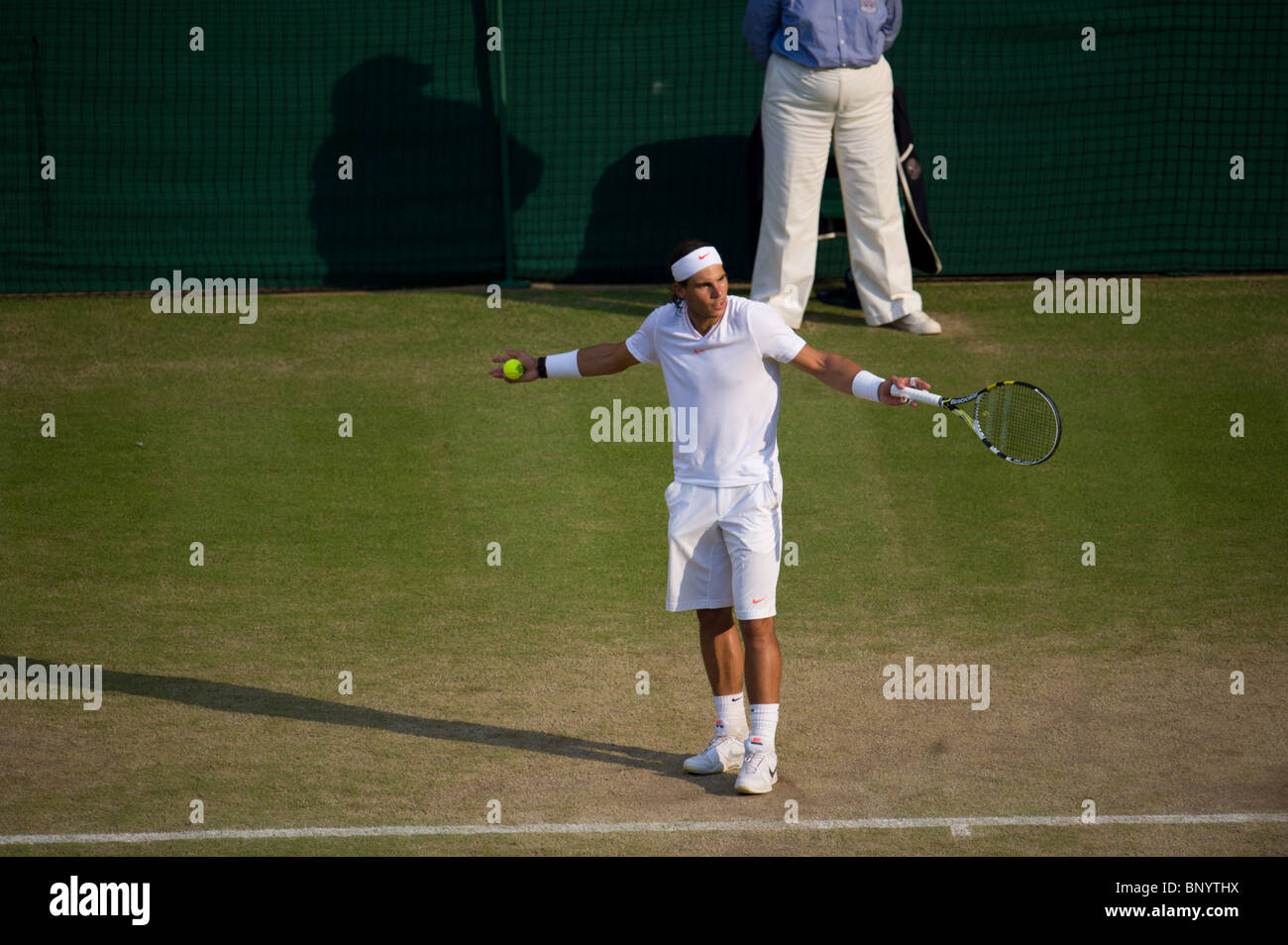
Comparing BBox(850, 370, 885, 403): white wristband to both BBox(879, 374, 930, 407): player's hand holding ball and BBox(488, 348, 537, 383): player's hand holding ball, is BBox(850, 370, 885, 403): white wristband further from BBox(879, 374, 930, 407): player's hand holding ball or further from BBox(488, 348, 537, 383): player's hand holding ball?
BBox(488, 348, 537, 383): player's hand holding ball

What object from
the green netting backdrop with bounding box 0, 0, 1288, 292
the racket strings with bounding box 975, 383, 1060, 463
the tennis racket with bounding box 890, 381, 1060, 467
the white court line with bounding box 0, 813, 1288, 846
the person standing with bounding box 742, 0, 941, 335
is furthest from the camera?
the green netting backdrop with bounding box 0, 0, 1288, 292

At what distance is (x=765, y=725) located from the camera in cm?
636

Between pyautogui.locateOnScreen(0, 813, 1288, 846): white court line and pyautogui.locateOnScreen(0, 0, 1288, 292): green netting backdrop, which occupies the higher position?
pyautogui.locateOnScreen(0, 0, 1288, 292): green netting backdrop

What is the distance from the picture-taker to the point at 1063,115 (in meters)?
14.0

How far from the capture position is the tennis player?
6.27 m

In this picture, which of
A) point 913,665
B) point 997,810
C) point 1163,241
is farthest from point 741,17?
point 997,810

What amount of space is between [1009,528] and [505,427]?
12.5 feet

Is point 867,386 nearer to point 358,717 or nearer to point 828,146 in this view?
point 358,717

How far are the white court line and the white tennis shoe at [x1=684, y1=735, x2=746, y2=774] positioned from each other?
0.46 m

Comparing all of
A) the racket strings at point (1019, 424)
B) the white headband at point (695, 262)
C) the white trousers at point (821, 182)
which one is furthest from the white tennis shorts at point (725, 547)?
the white trousers at point (821, 182)

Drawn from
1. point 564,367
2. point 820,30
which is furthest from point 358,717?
point 820,30

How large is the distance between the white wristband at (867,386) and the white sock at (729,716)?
4.77ft

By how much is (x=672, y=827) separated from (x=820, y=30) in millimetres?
7481

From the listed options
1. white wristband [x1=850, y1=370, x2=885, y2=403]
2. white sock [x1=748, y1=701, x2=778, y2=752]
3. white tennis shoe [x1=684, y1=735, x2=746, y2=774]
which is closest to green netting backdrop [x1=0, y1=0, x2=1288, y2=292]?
white wristband [x1=850, y1=370, x2=885, y2=403]
